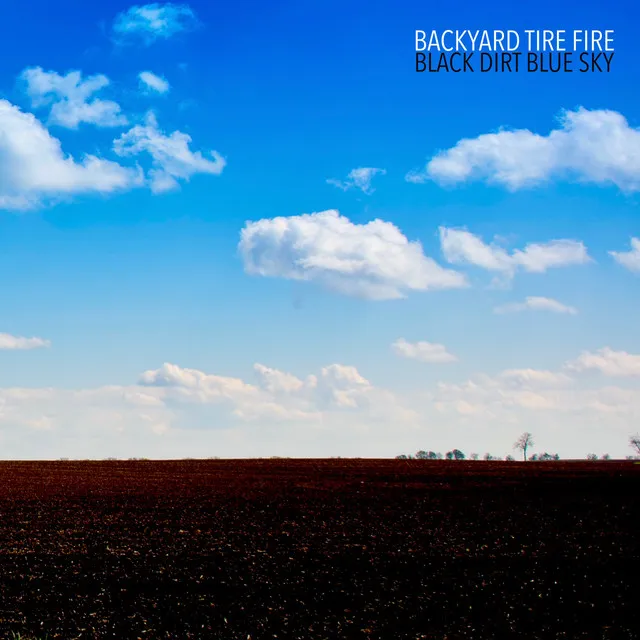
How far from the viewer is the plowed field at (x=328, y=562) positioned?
22000 mm

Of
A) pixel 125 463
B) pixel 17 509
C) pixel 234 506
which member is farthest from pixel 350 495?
pixel 125 463

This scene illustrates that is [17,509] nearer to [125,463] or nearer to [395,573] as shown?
[395,573]

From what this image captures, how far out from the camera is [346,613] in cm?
2264

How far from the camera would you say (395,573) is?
2597 cm

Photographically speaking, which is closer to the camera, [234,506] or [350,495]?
[234,506]

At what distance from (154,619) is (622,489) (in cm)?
3013

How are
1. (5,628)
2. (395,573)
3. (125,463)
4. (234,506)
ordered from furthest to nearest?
(125,463)
(234,506)
(395,573)
(5,628)

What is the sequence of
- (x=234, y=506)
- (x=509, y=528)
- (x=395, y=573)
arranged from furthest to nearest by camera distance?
(x=234, y=506), (x=509, y=528), (x=395, y=573)

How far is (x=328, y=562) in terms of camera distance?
2728 centimetres

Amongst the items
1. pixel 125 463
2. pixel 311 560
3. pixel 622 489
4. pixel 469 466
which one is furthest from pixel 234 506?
pixel 125 463

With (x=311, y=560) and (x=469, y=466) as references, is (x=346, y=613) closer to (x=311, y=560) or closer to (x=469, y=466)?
(x=311, y=560)

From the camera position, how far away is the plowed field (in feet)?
72.2

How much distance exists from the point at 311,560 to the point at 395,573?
3.54m

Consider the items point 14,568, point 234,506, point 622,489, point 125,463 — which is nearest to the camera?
point 14,568
